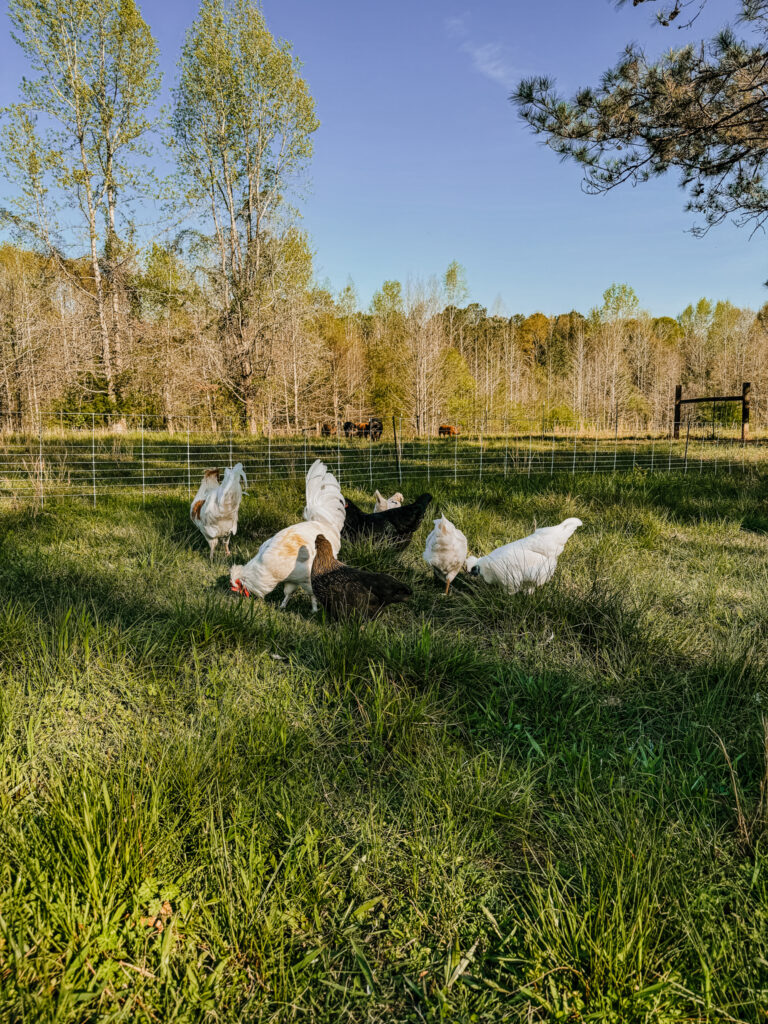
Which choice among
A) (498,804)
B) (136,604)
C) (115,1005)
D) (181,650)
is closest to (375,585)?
(181,650)

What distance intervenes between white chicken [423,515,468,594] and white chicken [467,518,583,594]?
16 centimetres

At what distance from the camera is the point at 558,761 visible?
6.22ft

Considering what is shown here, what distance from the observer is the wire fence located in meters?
6.53

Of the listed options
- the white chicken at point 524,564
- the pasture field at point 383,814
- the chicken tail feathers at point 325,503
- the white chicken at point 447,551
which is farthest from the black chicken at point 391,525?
the pasture field at point 383,814

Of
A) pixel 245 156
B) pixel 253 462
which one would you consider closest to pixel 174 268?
pixel 245 156

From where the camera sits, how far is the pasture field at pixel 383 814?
1.16m

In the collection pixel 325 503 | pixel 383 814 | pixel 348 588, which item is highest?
pixel 325 503

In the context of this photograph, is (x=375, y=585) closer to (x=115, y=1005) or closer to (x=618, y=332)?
(x=115, y=1005)

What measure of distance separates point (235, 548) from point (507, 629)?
2.62 m

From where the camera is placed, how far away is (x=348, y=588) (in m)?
3.09

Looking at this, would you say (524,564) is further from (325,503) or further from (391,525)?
(325,503)

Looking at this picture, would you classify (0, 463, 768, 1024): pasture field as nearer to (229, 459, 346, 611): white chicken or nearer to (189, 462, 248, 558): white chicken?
(229, 459, 346, 611): white chicken

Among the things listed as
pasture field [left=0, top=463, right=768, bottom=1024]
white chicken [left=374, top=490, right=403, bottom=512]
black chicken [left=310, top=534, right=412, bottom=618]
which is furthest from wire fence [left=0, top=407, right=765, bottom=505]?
pasture field [left=0, top=463, right=768, bottom=1024]

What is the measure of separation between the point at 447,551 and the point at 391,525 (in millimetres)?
1228
